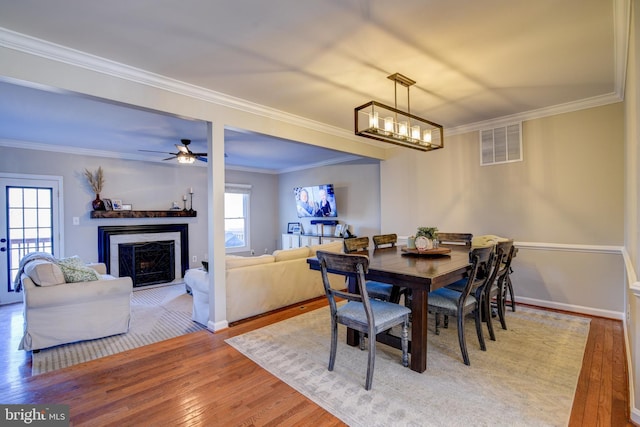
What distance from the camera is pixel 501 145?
415cm

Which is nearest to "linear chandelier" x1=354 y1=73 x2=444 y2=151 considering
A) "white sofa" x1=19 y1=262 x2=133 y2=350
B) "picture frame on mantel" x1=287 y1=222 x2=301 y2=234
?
"white sofa" x1=19 y1=262 x2=133 y2=350

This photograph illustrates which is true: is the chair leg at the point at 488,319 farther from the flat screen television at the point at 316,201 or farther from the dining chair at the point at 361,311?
the flat screen television at the point at 316,201

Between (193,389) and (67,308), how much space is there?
1.77 metres

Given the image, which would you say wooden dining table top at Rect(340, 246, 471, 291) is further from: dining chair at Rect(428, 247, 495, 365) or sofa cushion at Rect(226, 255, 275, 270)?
sofa cushion at Rect(226, 255, 275, 270)

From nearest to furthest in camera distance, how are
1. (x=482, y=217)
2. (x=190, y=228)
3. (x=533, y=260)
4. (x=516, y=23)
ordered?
(x=516, y=23) < (x=533, y=260) < (x=482, y=217) < (x=190, y=228)

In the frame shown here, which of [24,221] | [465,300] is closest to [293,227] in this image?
[24,221]

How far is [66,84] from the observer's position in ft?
7.77

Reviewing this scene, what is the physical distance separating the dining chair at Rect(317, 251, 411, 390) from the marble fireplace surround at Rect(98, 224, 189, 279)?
4.71m

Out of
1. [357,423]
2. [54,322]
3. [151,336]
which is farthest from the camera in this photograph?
[151,336]

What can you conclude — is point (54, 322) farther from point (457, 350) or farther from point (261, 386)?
point (457, 350)

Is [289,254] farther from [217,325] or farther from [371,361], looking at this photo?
[371,361]

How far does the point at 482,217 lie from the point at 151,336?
14.7 feet

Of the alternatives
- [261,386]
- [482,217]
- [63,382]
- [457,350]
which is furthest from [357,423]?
[482,217]

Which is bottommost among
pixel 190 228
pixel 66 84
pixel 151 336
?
pixel 151 336
